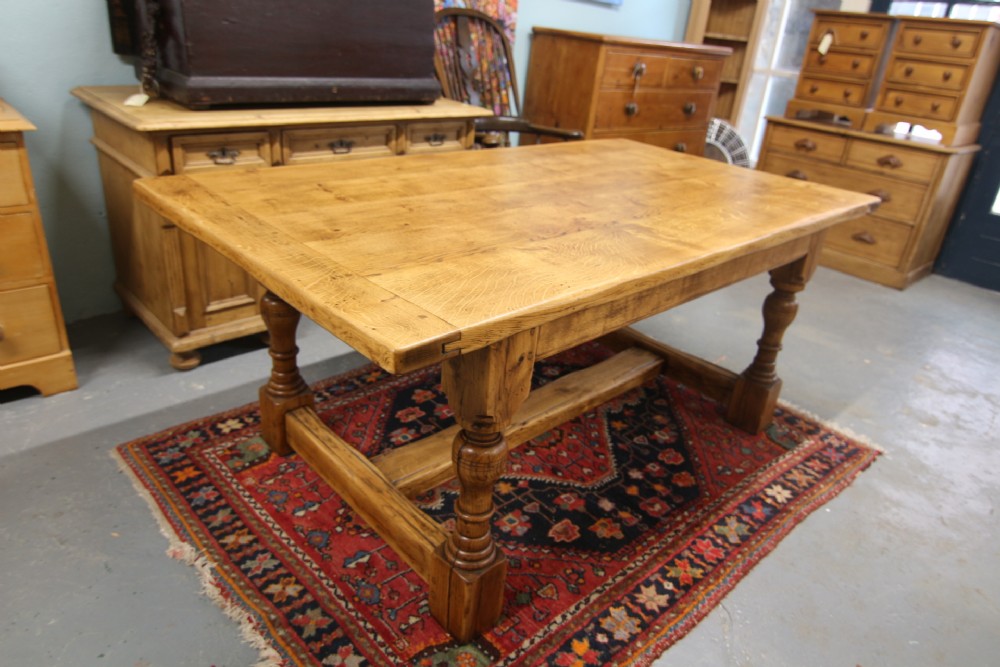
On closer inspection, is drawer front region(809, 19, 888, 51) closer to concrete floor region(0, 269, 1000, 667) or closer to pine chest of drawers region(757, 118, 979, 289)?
pine chest of drawers region(757, 118, 979, 289)

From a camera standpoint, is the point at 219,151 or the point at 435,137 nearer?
the point at 219,151

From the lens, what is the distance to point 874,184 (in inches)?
140

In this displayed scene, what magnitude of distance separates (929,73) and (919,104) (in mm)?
148

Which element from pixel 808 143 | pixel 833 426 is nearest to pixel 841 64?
pixel 808 143

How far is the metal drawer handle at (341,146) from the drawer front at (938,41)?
113 inches

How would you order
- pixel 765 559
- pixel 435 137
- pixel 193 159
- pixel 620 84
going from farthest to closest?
1. pixel 620 84
2. pixel 435 137
3. pixel 193 159
4. pixel 765 559

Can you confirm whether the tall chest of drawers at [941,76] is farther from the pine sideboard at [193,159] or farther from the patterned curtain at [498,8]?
the pine sideboard at [193,159]

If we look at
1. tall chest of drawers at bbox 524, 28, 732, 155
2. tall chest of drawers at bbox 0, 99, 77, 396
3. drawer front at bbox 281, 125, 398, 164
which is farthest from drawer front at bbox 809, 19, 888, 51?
tall chest of drawers at bbox 0, 99, 77, 396

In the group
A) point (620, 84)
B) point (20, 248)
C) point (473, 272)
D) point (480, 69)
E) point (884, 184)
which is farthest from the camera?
point (884, 184)

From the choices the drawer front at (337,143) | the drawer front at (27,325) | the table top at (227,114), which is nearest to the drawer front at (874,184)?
the table top at (227,114)

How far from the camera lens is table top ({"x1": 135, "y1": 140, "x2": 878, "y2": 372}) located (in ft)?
3.19

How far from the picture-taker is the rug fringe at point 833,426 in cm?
213

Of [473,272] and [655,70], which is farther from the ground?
[655,70]

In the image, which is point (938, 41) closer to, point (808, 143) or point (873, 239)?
point (808, 143)
